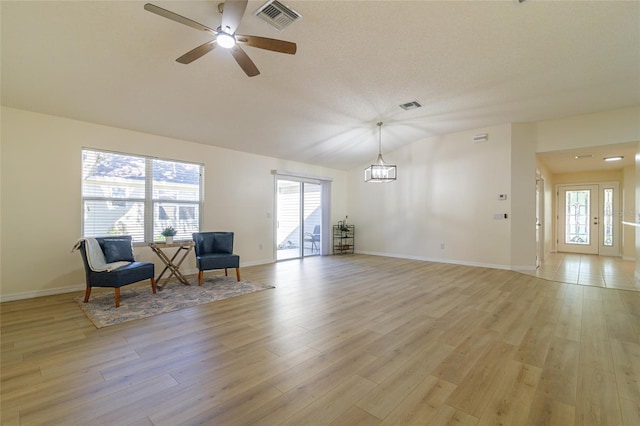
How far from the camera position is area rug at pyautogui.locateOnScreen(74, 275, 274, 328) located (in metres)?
3.28

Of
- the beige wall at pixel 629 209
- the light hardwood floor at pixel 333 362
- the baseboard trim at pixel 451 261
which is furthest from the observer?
the beige wall at pixel 629 209

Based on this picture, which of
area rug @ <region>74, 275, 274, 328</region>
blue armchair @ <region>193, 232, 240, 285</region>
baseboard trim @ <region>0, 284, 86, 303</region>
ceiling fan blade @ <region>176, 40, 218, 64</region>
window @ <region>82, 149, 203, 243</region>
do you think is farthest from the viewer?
blue armchair @ <region>193, 232, 240, 285</region>

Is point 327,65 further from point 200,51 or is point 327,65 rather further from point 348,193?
point 348,193

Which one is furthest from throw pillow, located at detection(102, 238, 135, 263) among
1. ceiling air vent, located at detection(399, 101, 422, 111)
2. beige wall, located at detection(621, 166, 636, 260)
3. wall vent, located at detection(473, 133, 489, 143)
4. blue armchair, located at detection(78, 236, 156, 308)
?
beige wall, located at detection(621, 166, 636, 260)

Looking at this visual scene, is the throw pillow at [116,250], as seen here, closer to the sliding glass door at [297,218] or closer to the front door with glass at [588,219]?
the sliding glass door at [297,218]

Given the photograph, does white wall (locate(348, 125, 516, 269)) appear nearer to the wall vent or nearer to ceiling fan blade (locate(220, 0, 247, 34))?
the wall vent

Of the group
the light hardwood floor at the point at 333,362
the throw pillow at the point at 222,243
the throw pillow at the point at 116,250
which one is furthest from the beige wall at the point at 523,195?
the throw pillow at the point at 116,250

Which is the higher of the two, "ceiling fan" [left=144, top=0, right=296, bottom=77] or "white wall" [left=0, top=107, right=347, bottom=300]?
"ceiling fan" [left=144, top=0, right=296, bottom=77]

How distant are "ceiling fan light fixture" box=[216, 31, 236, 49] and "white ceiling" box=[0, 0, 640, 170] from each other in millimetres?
523

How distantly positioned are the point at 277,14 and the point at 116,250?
389 centimetres

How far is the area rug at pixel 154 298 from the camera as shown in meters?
3.28

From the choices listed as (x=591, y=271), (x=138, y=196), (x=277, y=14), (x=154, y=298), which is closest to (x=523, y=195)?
(x=591, y=271)

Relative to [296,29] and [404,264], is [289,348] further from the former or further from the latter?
[404,264]

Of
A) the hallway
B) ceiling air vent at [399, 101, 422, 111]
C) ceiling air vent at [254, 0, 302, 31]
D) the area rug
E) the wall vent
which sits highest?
ceiling air vent at [399, 101, 422, 111]
